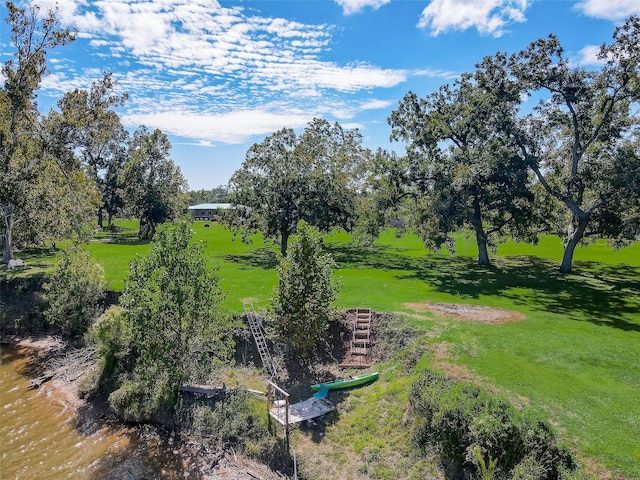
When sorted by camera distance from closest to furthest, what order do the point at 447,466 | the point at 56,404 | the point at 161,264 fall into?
the point at 447,466 < the point at 161,264 < the point at 56,404

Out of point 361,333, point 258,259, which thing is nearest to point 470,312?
point 361,333

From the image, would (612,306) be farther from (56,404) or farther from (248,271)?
(56,404)

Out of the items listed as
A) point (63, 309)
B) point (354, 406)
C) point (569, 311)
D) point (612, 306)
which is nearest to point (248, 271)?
point (63, 309)

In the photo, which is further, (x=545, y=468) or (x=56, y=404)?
(x=56, y=404)

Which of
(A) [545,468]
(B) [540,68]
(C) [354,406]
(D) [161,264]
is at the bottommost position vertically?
(C) [354,406]

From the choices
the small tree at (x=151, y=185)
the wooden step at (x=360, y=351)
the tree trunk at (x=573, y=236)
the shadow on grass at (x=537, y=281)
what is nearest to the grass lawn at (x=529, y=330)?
the shadow on grass at (x=537, y=281)

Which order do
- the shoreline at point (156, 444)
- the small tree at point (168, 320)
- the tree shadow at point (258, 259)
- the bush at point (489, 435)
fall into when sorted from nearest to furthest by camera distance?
the bush at point (489, 435), the shoreline at point (156, 444), the small tree at point (168, 320), the tree shadow at point (258, 259)

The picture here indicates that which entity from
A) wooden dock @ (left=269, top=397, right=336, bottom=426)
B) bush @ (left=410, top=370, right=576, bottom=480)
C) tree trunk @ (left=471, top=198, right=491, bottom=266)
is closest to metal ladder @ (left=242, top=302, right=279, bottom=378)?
wooden dock @ (left=269, top=397, right=336, bottom=426)

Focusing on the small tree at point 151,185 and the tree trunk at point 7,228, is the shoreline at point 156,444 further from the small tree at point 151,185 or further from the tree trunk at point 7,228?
the small tree at point 151,185
